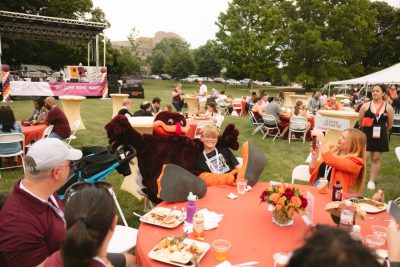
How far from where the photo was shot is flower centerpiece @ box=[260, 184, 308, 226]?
2506mm

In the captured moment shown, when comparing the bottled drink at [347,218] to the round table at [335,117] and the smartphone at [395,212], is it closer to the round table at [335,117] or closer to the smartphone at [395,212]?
the smartphone at [395,212]

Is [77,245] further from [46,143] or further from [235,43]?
[235,43]

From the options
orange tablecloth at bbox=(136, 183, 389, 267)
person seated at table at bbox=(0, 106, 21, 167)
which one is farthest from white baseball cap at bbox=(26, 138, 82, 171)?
person seated at table at bbox=(0, 106, 21, 167)

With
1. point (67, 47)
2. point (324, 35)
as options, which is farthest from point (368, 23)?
point (67, 47)

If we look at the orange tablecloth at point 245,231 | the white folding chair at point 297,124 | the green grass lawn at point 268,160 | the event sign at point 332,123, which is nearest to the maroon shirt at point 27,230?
the orange tablecloth at point 245,231

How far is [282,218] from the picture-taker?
2576 mm

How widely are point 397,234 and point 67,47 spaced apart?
38043 millimetres

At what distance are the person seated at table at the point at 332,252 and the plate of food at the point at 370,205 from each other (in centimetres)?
226

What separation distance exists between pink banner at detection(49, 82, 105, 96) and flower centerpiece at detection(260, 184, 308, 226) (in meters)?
19.2

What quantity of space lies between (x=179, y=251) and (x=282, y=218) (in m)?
0.94

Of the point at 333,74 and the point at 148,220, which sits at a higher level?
the point at 333,74

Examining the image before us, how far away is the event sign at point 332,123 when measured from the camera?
20.2 feet

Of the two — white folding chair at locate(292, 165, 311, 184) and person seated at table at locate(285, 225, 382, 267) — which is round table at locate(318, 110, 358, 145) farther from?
person seated at table at locate(285, 225, 382, 267)

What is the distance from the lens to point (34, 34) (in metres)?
24.6
